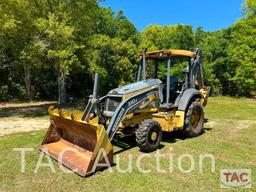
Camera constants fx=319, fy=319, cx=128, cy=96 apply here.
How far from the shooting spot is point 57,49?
1353 centimetres

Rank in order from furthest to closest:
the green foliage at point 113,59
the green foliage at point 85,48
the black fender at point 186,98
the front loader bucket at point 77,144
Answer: the green foliage at point 113,59, the green foliage at point 85,48, the black fender at point 186,98, the front loader bucket at point 77,144

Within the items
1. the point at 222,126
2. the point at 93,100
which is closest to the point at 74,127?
the point at 93,100

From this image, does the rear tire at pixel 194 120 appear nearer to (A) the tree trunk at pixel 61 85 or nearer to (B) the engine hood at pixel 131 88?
(B) the engine hood at pixel 131 88

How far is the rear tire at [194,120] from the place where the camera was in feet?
25.5

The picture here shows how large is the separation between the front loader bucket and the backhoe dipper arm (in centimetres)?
44

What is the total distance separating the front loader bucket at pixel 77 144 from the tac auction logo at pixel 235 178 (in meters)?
1.95

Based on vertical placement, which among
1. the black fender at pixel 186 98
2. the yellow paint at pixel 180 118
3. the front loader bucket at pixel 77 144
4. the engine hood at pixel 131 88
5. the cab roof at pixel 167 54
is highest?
the cab roof at pixel 167 54

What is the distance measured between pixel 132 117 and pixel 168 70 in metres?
1.51

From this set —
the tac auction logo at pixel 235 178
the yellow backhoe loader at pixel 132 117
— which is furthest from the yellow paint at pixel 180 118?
the tac auction logo at pixel 235 178

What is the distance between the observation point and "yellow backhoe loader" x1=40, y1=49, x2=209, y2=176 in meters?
5.74

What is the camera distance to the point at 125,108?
6.41 m

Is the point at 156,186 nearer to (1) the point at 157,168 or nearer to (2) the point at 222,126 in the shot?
(1) the point at 157,168

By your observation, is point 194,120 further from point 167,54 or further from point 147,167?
point 147,167

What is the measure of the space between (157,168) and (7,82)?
17193 millimetres
